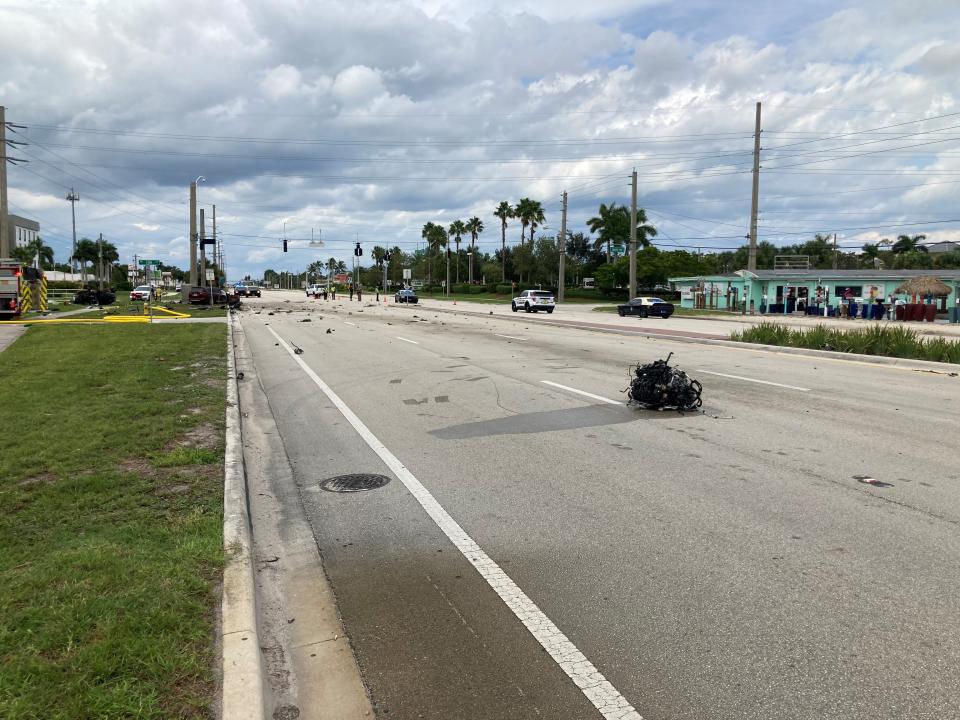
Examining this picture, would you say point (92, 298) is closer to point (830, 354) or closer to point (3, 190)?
point (3, 190)

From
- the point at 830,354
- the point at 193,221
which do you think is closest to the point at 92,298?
the point at 193,221

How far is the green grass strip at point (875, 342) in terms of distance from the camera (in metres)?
17.1

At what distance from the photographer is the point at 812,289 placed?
1837 inches

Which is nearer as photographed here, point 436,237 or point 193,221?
point 193,221

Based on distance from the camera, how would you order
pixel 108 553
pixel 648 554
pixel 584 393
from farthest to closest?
pixel 584 393, pixel 648 554, pixel 108 553

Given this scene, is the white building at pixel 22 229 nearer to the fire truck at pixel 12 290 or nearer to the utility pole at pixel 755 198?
the fire truck at pixel 12 290

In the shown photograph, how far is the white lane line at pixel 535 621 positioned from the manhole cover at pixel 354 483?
216mm

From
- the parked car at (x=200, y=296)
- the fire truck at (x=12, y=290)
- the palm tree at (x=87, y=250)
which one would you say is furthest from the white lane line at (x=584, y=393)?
the palm tree at (x=87, y=250)

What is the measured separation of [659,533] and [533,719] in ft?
7.85

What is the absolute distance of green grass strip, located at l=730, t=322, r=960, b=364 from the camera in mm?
17078

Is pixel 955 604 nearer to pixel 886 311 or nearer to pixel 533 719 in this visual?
pixel 533 719

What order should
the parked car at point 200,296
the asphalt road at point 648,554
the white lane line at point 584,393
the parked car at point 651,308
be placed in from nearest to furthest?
the asphalt road at point 648,554 < the white lane line at point 584,393 < the parked car at point 651,308 < the parked car at point 200,296

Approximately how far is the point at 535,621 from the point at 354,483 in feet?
10.7

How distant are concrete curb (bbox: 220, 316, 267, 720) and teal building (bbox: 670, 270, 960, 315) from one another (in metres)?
44.2
